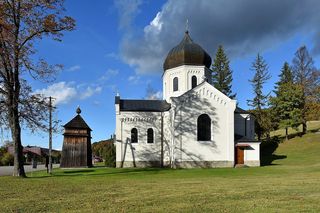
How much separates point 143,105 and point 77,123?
7375mm

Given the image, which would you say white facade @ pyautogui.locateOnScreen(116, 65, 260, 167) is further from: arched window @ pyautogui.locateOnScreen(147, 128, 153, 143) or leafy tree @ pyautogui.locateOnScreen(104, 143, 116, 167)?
leafy tree @ pyautogui.locateOnScreen(104, 143, 116, 167)

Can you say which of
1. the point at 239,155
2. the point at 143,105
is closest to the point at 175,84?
the point at 143,105

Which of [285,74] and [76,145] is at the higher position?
[285,74]

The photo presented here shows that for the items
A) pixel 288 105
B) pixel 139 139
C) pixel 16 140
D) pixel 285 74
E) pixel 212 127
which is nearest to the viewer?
pixel 16 140

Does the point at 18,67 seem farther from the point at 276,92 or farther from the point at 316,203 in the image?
the point at 276,92

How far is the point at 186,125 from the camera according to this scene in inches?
1318

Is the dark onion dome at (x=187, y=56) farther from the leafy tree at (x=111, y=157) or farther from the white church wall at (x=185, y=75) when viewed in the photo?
the leafy tree at (x=111, y=157)

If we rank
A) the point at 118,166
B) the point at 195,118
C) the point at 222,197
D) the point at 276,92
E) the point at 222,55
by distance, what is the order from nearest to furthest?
1. the point at 222,197
2. the point at 195,118
3. the point at 118,166
4. the point at 276,92
5. the point at 222,55

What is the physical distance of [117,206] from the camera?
1028cm

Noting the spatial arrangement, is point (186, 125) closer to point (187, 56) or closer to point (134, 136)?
point (134, 136)

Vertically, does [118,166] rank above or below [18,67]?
below

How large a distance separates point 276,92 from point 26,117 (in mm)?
45305

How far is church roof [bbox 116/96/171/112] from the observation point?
37406 mm

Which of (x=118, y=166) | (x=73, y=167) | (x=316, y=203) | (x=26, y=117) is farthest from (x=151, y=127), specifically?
(x=316, y=203)
